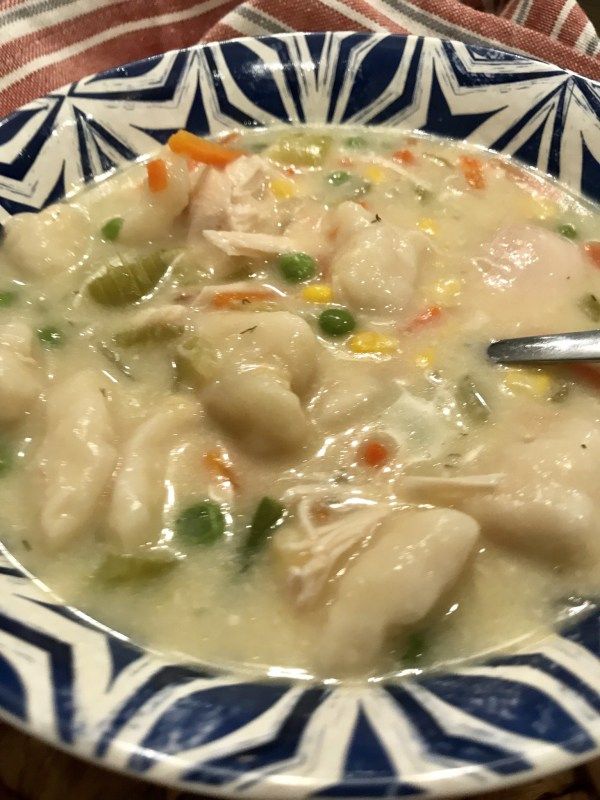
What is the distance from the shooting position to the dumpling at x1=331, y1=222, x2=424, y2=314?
6.43ft

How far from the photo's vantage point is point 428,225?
7.50 ft

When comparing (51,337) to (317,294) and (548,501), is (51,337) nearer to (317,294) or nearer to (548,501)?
(317,294)

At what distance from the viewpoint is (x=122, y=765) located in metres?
1.04

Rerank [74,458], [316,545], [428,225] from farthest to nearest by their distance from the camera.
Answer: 1. [428,225]
2. [74,458]
3. [316,545]

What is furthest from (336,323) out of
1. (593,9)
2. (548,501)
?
(593,9)

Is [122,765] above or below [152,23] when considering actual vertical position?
below

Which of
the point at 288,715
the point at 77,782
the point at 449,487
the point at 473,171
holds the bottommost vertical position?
the point at 77,782

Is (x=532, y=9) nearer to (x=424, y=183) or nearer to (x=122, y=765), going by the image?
(x=424, y=183)

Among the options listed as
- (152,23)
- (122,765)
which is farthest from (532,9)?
(122,765)

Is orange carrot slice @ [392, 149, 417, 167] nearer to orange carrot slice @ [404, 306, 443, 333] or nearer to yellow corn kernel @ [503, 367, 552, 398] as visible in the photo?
orange carrot slice @ [404, 306, 443, 333]

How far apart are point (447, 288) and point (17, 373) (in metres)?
1.15

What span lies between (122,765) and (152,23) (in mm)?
2799

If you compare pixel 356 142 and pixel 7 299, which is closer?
pixel 7 299

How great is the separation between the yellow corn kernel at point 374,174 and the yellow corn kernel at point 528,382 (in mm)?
931
